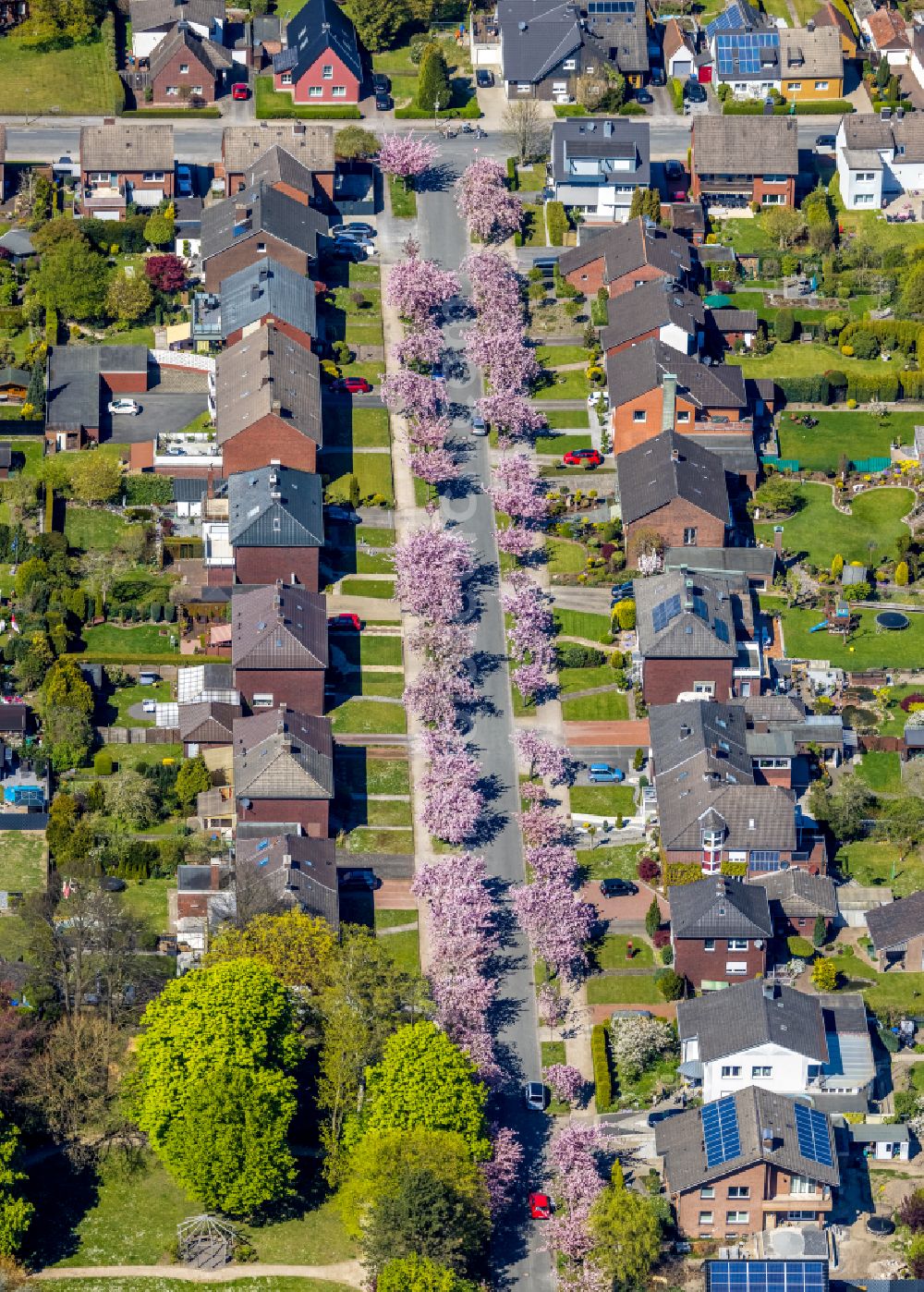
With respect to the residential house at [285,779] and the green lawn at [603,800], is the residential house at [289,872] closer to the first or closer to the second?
the residential house at [285,779]

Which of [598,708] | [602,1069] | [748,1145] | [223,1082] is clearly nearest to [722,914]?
[602,1069]

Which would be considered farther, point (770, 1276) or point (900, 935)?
point (900, 935)

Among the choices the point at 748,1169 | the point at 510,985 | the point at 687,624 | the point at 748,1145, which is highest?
the point at 687,624

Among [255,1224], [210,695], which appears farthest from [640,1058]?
[210,695]

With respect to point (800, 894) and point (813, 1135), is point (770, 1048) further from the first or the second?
point (800, 894)

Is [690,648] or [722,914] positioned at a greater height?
[690,648]

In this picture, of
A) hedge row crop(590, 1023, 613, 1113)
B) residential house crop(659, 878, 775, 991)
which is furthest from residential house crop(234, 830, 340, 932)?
residential house crop(659, 878, 775, 991)

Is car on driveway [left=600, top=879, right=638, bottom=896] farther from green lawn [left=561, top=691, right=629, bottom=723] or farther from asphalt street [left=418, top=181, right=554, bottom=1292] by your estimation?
green lawn [left=561, top=691, right=629, bottom=723]

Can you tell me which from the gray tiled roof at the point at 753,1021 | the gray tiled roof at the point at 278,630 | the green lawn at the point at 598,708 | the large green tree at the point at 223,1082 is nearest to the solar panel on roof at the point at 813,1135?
the gray tiled roof at the point at 753,1021
